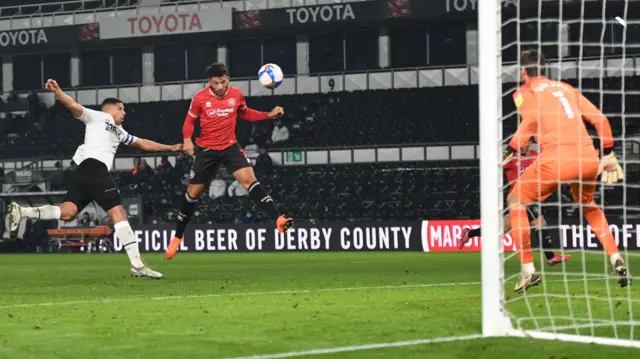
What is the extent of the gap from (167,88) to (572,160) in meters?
30.7

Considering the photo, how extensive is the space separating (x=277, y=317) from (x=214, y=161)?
689 cm

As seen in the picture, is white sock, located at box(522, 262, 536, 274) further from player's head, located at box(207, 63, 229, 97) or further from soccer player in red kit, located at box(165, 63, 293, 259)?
player's head, located at box(207, 63, 229, 97)

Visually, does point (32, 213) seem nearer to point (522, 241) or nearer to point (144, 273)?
point (144, 273)

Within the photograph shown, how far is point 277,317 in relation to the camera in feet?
23.2

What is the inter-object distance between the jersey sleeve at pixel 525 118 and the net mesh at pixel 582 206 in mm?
102

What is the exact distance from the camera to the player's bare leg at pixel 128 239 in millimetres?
11891

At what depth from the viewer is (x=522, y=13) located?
31797mm

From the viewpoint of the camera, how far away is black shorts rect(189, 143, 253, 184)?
13.8m

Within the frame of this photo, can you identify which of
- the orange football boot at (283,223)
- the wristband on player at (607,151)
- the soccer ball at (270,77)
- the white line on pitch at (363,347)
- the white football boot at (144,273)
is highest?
the soccer ball at (270,77)

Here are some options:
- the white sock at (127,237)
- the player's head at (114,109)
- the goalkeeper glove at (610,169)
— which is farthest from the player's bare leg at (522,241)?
the player's head at (114,109)

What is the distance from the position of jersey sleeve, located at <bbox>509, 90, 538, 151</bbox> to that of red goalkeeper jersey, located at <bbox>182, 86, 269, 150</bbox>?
Result: 5650mm

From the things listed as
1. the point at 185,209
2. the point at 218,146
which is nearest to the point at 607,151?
the point at 218,146

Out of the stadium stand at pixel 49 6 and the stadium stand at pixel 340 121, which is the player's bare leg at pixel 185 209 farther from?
the stadium stand at pixel 49 6

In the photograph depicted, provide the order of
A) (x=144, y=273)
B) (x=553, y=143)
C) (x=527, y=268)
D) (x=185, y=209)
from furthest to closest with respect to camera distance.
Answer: (x=185, y=209) → (x=144, y=273) → (x=553, y=143) → (x=527, y=268)
